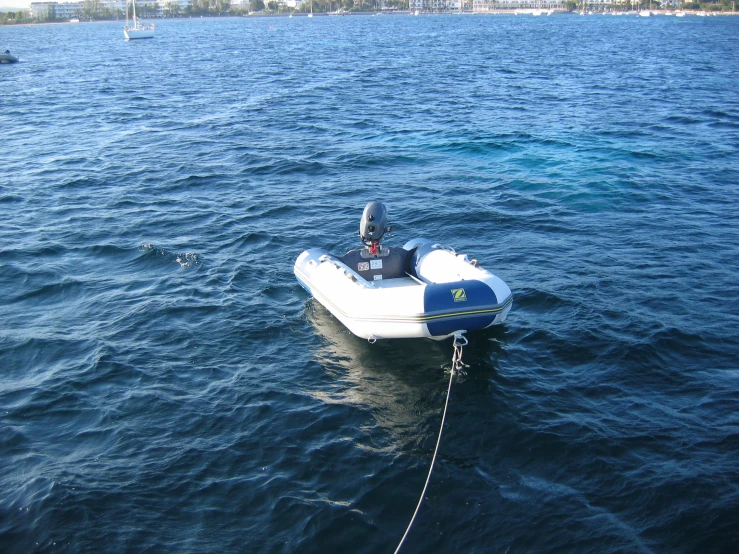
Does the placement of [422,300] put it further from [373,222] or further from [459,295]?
[373,222]

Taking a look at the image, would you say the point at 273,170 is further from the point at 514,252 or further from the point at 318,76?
the point at 318,76

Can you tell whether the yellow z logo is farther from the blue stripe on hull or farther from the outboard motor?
the outboard motor

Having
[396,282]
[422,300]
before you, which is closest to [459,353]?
[422,300]

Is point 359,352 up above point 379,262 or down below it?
below

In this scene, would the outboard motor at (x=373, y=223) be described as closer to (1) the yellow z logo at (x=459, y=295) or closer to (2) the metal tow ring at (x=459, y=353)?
(1) the yellow z logo at (x=459, y=295)

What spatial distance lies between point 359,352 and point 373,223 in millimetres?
2387

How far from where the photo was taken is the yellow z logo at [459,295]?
34.2 ft

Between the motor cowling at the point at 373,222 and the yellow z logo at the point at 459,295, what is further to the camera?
the motor cowling at the point at 373,222

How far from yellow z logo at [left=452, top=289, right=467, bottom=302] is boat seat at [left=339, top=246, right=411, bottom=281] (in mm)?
2640

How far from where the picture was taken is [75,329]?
39.9ft

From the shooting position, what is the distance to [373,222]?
12281mm

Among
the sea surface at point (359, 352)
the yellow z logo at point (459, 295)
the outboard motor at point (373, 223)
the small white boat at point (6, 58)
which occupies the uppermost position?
the small white boat at point (6, 58)

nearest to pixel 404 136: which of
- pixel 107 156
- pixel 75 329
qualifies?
pixel 107 156

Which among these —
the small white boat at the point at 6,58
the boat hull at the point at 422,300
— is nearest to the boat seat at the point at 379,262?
the boat hull at the point at 422,300
